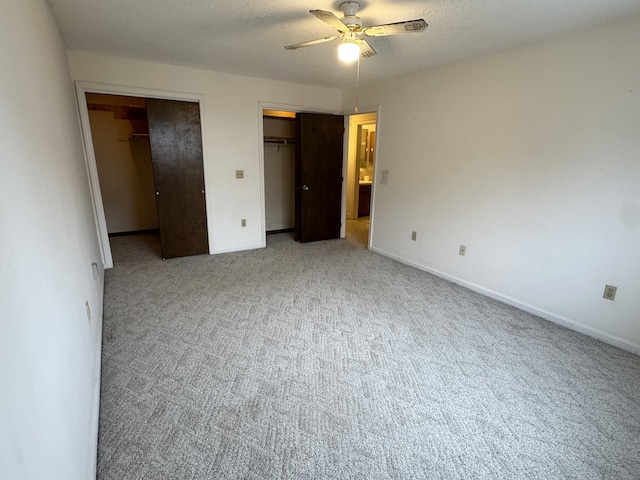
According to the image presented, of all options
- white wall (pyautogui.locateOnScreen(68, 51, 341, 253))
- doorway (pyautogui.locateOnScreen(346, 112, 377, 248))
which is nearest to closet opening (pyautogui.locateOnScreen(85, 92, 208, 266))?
white wall (pyautogui.locateOnScreen(68, 51, 341, 253))

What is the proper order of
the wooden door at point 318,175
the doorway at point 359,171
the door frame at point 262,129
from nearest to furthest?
1. the door frame at point 262,129
2. the wooden door at point 318,175
3. the doorway at point 359,171

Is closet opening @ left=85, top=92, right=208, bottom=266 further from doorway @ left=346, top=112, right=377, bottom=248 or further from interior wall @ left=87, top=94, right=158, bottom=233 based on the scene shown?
doorway @ left=346, top=112, right=377, bottom=248

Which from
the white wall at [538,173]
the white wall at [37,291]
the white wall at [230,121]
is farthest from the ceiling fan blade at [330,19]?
the white wall at [230,121]

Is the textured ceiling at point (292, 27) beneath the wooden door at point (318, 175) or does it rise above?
above

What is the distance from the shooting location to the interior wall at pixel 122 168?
16.3 ft

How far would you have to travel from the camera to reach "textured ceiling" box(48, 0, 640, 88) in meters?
2.15

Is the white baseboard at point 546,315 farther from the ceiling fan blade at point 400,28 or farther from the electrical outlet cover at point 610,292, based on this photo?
the ceiling fan blade at point 400,28

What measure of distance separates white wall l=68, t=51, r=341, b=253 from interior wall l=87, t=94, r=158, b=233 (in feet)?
5.07

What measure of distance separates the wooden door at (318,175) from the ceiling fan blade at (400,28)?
268 centimetres

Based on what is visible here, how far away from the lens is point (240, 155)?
4430 millimetres

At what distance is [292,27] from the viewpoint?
2521 mm

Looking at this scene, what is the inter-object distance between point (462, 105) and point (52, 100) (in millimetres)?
3550

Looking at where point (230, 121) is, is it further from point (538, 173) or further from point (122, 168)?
point (538, 173)

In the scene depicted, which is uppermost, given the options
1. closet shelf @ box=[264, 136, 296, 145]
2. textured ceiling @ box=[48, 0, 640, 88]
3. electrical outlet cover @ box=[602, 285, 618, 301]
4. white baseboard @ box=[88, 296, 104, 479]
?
textured ceiling @ box=[48, 0, 640, 88]
